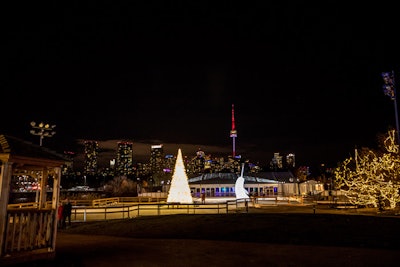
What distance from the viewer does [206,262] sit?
8.63 m

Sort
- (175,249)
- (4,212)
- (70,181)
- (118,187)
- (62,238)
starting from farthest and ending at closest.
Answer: (70,181)
(118,187)
(62,238)
(175,249)
(4,212)

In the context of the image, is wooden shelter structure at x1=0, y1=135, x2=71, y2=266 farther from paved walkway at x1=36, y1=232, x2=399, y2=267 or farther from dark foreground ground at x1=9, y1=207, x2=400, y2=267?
paved walkway at x1=36, y1=232, x2=399, y2=267

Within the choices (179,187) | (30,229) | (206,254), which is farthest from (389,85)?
(30,229)

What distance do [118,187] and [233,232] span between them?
46909mm

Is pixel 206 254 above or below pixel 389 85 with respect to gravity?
below

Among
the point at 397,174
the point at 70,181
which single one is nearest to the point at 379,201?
the point at 397,174

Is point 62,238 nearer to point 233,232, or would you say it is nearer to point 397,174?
point 233,232

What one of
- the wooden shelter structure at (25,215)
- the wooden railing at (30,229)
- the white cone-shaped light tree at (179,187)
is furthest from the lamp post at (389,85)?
the wooden railing at (30,229)

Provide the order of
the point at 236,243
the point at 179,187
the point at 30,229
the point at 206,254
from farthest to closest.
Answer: the point at 179,187, the point at 236,243, the point at 206,254, the point at 30,229

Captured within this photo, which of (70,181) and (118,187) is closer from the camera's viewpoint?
(118,187)

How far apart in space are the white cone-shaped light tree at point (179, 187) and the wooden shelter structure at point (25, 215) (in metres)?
20.4

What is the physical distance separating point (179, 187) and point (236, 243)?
61.2ft

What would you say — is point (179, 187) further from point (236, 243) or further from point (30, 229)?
point (30, 229)

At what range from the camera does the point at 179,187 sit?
29.9m
